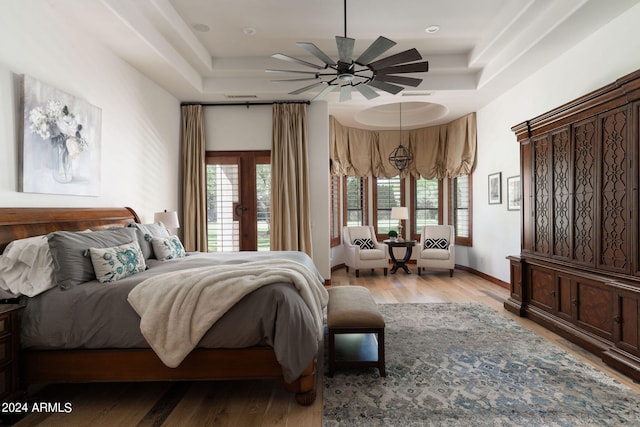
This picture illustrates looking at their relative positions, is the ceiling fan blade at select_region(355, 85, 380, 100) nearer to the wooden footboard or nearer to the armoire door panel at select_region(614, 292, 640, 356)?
the wooden footboard

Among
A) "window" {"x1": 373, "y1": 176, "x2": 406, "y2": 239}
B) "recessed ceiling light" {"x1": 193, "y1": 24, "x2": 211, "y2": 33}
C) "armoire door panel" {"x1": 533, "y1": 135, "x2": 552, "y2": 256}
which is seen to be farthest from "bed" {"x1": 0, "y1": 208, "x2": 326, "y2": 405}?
"window" {"x1": 373, "y1": 176, "x2": 406, "y2": 239}

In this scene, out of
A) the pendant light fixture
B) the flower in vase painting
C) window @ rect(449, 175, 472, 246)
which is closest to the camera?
the flower in vase painting

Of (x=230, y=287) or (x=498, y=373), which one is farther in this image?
(x=498, y=373)

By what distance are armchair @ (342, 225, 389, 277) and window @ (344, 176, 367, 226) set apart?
29.2 inches

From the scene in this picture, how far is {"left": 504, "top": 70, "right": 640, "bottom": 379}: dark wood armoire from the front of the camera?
107 inches

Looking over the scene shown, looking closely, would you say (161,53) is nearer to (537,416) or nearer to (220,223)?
(220,223)

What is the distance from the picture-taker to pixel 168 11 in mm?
3646

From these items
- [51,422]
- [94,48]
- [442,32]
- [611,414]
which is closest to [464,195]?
[442,32]

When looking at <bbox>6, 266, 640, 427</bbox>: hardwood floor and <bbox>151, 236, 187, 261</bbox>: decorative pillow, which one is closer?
<bbox>6, 266, 640, 427</bbox>: hardwood floor

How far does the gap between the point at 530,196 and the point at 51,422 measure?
187 inches

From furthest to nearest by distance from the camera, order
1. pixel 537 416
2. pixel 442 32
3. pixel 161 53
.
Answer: pixel 442 32
pixel 161 53
pixel 537 416

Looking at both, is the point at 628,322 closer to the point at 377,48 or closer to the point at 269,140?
the point at 377,48

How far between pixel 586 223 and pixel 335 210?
4532 mm

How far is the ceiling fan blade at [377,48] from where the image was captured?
2.79 m
